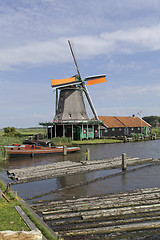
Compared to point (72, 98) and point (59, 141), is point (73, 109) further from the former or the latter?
point (59, 141)

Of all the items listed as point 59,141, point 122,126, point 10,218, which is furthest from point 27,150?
point 122,126

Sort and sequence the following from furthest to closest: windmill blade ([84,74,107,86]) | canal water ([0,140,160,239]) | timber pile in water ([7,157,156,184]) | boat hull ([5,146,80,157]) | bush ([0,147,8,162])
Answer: windmill blade ([84,74,107,86])
boat hull ([5,146,80,157])
bush ([0,147,8,162])
timber pile in water ([7,157,156,184])
canal water ([0,140,160,239])

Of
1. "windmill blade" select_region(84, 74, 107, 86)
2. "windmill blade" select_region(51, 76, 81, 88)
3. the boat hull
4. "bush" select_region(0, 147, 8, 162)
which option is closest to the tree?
"windmill blade" select_region(51, 76, 81, 88)

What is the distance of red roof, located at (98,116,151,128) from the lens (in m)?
54.6

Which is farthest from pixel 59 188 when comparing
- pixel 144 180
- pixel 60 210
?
pixel 144 180

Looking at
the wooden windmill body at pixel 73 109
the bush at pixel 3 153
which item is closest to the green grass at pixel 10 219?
the bush at pixel 3 153

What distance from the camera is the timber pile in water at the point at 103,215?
27.4 ft

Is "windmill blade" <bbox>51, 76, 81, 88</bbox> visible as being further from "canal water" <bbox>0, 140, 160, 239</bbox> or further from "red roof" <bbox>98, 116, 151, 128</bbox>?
"canal water" <bbox>0, 140, 160, 239</bbox>

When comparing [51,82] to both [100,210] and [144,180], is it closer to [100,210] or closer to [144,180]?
[144,180]

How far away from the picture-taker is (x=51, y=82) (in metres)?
47.5

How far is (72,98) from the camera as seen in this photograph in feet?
156

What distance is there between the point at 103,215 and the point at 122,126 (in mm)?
47390

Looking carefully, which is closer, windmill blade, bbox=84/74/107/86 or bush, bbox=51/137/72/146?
bush, bbox=51/137/72/146

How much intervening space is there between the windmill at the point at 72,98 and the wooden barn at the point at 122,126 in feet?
20.2
